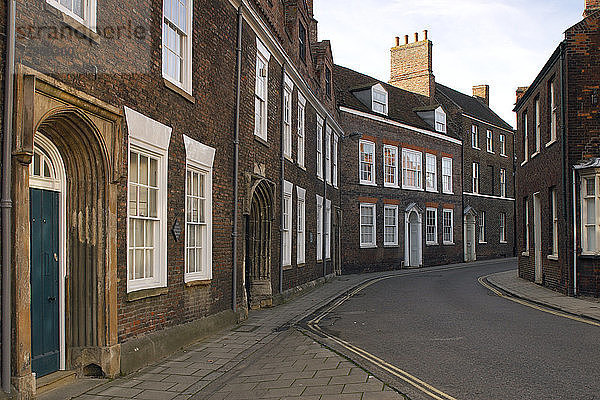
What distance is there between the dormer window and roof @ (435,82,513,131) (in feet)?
28.2

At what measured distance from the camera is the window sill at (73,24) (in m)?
6.66

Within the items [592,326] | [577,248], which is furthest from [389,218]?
[592,326]

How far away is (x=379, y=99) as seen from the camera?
34.7 meters

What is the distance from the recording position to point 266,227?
16.0 m

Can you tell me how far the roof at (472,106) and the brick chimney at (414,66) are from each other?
150 cm

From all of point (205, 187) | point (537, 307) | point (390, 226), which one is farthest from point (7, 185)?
point (390, 226)

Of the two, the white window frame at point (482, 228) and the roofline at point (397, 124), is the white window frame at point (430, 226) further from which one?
the white window frame at point (482, 228)

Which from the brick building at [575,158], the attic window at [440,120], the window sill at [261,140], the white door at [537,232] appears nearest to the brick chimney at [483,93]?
the attic window at [440,120]

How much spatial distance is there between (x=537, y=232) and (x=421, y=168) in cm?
1488

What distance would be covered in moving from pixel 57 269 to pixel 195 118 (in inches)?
167

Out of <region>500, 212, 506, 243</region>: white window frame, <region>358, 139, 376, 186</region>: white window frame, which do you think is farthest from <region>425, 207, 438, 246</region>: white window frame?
<region>500, 212, 506, 243</region>: white window frame

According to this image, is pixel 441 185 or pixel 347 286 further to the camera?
pixel 441 185

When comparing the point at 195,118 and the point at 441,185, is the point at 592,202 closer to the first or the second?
the point at 195,118

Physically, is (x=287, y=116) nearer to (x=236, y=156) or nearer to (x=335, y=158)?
(x=236, y=156)
